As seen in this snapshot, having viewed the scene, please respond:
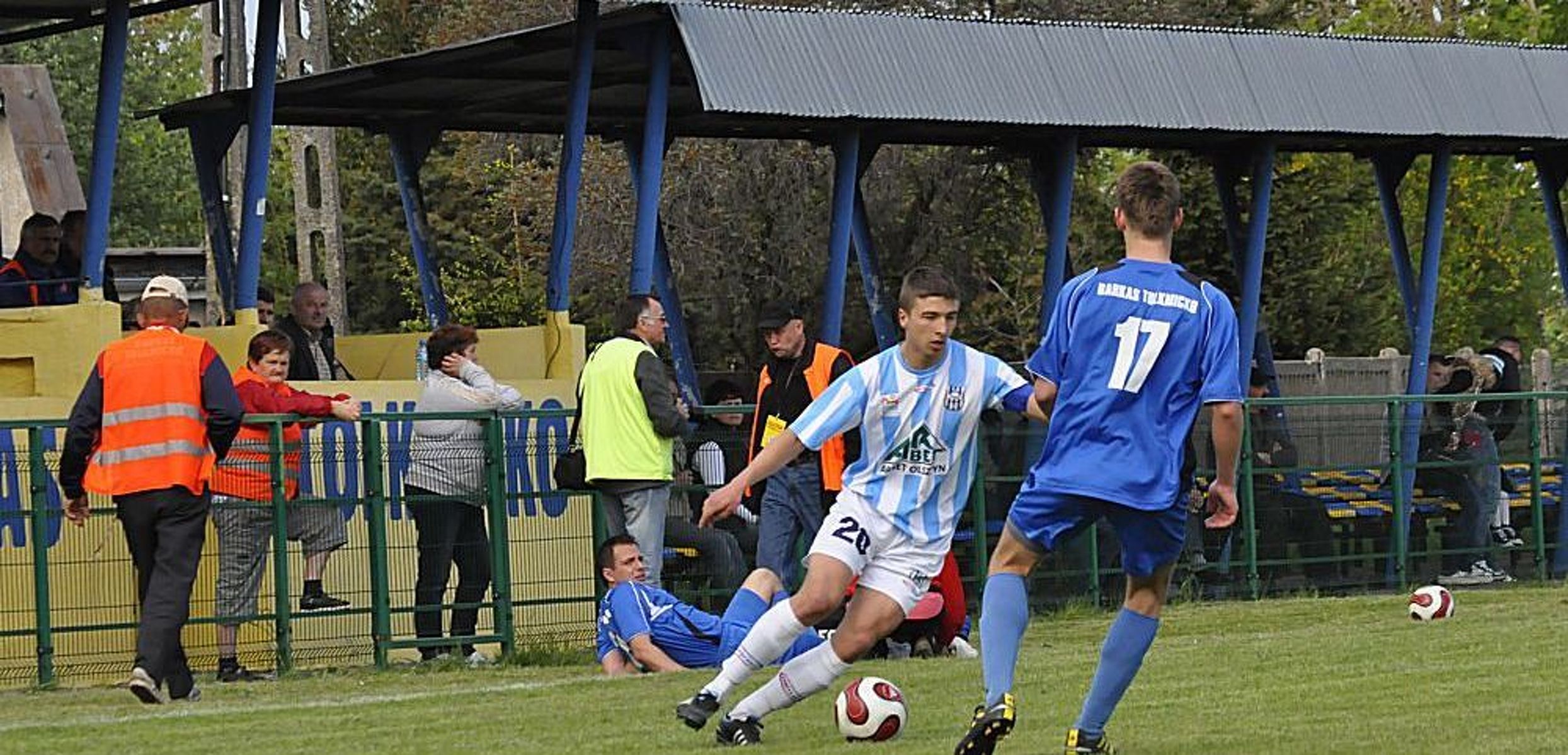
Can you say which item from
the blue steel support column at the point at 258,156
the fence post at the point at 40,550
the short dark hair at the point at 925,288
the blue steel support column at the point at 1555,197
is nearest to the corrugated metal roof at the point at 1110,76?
the blue steel support column at the point at 1555,197

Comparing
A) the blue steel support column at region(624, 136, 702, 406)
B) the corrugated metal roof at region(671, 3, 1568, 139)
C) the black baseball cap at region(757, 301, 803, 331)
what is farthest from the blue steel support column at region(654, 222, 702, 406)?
the black baseball cap at region(757, 301, 803, 331)

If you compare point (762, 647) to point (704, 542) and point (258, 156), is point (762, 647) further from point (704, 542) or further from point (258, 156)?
point (258, 156)

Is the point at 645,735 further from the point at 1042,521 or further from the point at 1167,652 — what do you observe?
the point at 1167,652

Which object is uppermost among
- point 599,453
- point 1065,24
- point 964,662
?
point 1065,24

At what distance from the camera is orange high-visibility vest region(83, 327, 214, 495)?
40.4ft

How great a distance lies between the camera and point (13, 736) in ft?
36.7

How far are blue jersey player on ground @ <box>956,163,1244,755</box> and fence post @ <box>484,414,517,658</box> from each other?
715 centimetres

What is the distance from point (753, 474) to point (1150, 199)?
1699mm

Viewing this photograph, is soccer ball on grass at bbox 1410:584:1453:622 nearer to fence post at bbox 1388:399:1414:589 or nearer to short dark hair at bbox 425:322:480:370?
fence post at bbox 1388:399:1414:589

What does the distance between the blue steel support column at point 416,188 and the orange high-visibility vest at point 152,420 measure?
9.98 metres

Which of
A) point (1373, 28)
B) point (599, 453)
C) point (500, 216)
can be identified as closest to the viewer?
point (599, 453)

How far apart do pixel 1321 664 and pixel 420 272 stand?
12011 mm

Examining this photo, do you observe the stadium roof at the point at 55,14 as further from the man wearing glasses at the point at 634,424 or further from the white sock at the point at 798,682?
the white sock at the point at 798,682

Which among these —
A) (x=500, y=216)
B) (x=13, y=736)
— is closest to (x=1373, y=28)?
(x=500, y=216)
